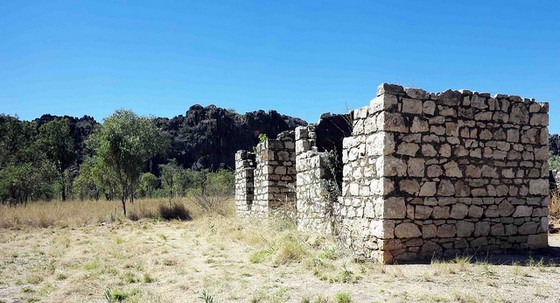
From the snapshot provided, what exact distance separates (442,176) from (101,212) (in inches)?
689

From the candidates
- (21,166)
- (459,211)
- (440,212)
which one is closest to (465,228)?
(459,211)

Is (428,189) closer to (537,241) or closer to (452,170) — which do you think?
(452,170)

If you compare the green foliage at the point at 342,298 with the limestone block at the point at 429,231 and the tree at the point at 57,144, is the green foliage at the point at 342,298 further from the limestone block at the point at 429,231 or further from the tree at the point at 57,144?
the tree at the point at 57,144

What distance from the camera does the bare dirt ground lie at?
5059 millimetres

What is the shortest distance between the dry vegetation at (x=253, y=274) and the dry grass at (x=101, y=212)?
21.7ft

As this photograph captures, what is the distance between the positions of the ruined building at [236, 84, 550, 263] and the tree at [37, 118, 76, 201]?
4060 cm

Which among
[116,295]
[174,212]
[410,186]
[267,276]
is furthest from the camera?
[174,212]

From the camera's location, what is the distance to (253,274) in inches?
257

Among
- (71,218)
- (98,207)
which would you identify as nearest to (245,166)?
(71,218)

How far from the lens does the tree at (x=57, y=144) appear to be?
42.6 meters

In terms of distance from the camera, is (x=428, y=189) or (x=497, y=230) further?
(x=497, y=230)

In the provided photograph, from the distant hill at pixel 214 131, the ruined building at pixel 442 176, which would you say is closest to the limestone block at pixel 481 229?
the ruined building at pixel 442 176

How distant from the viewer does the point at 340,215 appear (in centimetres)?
815

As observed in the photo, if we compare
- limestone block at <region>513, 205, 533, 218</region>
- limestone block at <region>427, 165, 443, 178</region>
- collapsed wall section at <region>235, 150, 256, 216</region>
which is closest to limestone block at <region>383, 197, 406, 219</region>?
limestone block at <region>427, 165, 443, 178</region>
